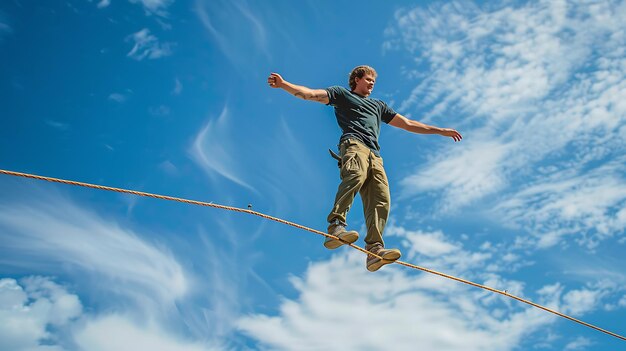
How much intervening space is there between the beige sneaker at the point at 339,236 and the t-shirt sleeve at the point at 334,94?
128cm

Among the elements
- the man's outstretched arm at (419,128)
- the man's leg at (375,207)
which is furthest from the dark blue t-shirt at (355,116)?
the man's outstretched arm at (419,128)

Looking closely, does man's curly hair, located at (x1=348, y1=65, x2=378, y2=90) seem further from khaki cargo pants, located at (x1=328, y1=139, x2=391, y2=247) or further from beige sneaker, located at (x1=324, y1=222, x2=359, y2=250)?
beige sneaker, located at (x1=324, y1=222, x2=359, y2=250)

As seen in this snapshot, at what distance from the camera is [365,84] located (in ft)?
22.8

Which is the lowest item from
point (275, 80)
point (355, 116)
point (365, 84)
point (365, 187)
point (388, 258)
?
point (388, 258)

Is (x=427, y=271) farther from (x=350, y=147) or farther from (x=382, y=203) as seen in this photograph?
(x=350, y=147)

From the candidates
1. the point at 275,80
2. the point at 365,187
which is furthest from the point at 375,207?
the point at 275,80

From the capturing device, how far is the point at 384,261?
6.36 meters

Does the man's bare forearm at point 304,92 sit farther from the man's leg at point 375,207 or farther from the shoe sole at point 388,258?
the shoe sole at point 388,258

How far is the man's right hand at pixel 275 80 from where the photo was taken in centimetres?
607

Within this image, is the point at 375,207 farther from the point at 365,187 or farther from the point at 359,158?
the point at 359,158

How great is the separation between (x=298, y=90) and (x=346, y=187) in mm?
1060

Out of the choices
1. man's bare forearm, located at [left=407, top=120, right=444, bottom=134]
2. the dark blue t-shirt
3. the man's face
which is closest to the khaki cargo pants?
the dark blue t-shirt

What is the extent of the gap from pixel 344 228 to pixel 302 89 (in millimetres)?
1409

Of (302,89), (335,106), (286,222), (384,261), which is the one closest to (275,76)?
(302,89)
